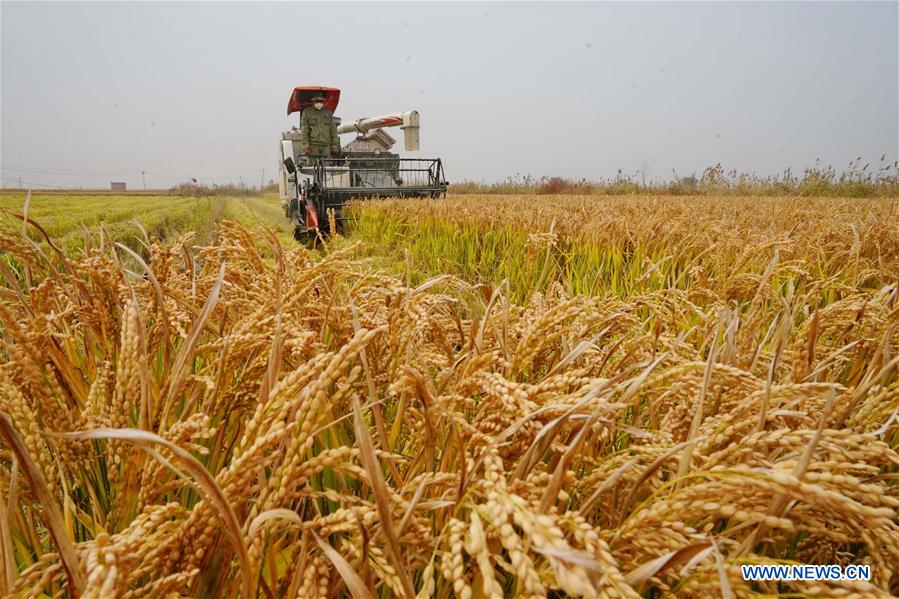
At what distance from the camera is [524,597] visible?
562 mm

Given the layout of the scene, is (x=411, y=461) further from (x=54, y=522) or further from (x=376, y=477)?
(x=54, y=522)

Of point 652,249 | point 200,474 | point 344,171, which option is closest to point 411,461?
point 200,474

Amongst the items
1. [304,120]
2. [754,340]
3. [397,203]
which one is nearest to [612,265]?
[754,340]

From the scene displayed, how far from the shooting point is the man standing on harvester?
45.4 ft

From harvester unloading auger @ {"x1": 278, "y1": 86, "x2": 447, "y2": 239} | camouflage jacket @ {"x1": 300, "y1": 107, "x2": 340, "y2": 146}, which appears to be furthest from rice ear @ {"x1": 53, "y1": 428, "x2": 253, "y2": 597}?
camouflage jacket @ {"x1": 300, "y1": 107, "x2": 340, "y2": 146}

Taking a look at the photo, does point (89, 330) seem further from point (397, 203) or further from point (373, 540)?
point (397, 203)

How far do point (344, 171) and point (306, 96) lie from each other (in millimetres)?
3654

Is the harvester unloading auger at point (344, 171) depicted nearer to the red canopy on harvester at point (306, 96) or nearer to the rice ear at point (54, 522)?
the red canopy on harvester at point (306, 96)

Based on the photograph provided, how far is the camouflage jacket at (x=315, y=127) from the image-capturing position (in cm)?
1384

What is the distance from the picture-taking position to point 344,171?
12.0 metres

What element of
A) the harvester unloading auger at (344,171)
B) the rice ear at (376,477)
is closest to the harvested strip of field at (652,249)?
the rice ear at (376,477)

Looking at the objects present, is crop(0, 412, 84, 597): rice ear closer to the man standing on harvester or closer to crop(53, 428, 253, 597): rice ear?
crop(53, 428, 253, 597): rice ear

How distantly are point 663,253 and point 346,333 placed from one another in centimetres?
277

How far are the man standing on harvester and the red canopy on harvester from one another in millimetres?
133
